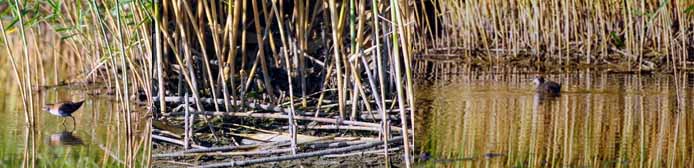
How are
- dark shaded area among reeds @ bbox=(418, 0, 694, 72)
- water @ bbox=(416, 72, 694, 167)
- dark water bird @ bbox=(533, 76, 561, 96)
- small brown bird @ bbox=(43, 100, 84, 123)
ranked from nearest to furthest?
1. water @ bbox=(416, 72, 694, 167)
2. small brown bird @ bbox=(43, 100, 84, 123)
3. dark water bird @ bbox=(533, 76, 561, 96)
4. dark shaded area among reeds @ bbox=(418, 0, 694, 72)

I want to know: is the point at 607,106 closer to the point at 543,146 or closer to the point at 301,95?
the point at 543,146

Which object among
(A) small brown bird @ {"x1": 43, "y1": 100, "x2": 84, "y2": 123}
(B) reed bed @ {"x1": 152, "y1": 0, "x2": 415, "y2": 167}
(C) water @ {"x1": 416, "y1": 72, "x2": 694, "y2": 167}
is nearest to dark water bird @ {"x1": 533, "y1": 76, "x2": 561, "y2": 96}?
(C) water @ {"x1": 416, "y1": 72, "x2": 694, "y2": 167}

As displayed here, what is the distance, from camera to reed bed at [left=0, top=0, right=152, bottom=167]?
4.19m

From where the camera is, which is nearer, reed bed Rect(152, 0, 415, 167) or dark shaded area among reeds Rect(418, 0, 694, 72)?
reed bed Rect(152, 0, 415, 167)

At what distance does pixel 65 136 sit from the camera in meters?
4.77

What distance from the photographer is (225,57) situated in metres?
4.41

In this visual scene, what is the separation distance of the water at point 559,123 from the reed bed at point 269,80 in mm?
396

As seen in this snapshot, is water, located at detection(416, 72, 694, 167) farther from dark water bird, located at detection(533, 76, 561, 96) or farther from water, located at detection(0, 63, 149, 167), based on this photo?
water, located at detection(0, 63, 149, 167)

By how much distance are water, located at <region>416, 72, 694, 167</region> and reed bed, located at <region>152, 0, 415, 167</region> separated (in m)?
0.40

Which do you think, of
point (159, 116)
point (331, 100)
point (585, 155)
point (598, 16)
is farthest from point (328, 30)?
point (598, 16)

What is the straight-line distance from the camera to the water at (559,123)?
169 inches

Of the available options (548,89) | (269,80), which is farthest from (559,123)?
(269,80)

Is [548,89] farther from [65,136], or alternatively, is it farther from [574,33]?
[65,136]

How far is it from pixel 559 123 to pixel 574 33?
4.66 metres
